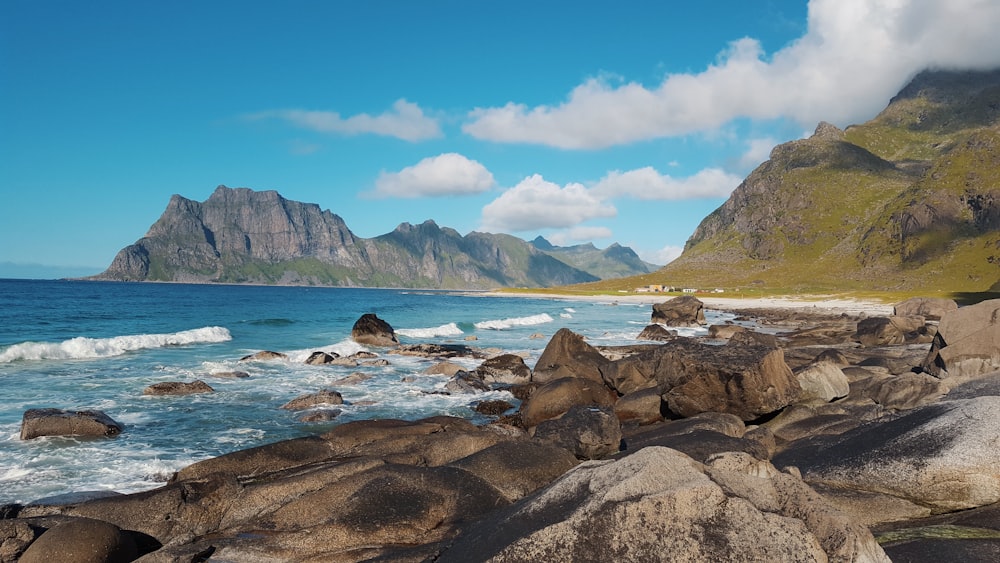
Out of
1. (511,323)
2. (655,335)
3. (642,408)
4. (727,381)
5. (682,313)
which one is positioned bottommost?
(511,323)

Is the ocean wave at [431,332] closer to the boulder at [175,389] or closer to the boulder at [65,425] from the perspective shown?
the boulder at [175,389]

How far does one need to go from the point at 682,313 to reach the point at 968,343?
58.0 meters

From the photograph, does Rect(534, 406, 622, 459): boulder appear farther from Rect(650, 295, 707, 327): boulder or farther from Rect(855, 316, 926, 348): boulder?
Rect(650, 295, 707, 327): boulder

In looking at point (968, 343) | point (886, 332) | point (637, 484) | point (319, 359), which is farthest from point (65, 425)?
point (886, 332)

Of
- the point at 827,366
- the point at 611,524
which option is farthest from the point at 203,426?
the point at 827,366

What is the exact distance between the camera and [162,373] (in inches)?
1400

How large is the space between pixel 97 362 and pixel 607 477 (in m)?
45.2

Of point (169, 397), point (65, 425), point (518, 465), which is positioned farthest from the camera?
point (169, 397)

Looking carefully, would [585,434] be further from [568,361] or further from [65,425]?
[65,425]

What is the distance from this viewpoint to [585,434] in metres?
16.9

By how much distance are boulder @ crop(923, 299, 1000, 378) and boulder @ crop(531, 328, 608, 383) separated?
14.1 metres

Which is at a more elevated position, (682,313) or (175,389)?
(682,313)

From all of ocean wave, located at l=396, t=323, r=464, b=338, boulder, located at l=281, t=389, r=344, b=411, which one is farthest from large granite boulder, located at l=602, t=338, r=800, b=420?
ocean wave, located at l=396, t=323, r=464, b=338

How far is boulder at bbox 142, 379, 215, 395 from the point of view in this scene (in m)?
28.3
